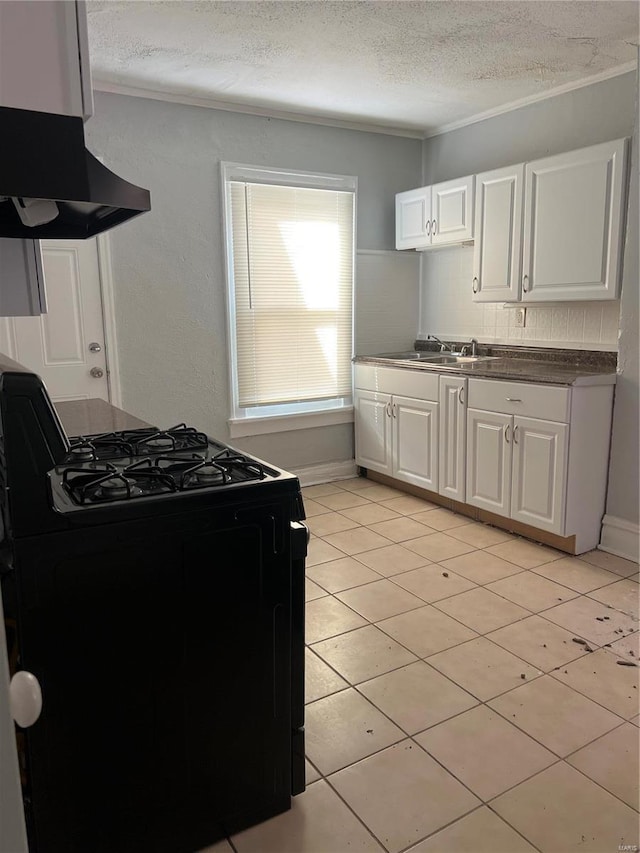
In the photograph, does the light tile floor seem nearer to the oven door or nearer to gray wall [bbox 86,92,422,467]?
the oven door

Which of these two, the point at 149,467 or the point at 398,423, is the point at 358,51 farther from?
the point at 149,467

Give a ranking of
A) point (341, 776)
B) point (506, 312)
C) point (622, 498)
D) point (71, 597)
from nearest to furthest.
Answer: point (71, 597), point (341, 776), point (622, 498), point (506, 312)

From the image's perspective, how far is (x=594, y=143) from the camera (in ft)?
11.9

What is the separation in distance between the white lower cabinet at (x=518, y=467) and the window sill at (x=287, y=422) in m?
1.27

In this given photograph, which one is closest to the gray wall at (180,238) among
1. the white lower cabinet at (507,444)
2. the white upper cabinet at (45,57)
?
the white lower cabinet at (507,444)

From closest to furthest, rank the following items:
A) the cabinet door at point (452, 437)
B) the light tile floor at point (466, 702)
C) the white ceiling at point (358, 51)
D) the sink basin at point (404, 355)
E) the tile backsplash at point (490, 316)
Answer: the light tile floor at point (466, 702) → the white ceiling at point (358, 51) → the tile backsplash at point (490, 316) → the cabinet door at point (452, 437) → the sink basin at point (404, 355)

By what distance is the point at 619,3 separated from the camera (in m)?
2.66

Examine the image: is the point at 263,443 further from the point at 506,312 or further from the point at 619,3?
the point at 619,3

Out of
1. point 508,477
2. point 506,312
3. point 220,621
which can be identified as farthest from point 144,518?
point 506,312

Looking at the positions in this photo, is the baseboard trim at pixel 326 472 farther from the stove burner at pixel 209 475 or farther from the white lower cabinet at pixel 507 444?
the stove burner at pixel 209 475

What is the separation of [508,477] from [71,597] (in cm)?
272

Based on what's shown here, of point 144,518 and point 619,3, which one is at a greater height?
point 619,3

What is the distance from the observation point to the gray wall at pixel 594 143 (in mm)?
3213

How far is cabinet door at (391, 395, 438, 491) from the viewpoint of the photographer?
4.07m
